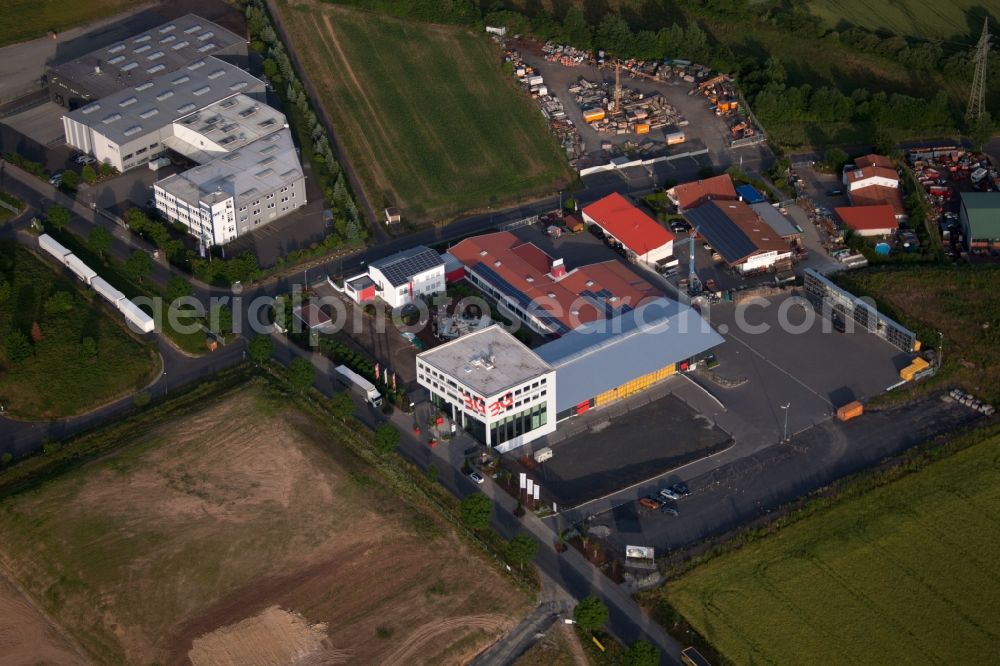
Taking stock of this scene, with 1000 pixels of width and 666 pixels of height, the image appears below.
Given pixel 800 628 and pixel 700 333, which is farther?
pixel 700 333

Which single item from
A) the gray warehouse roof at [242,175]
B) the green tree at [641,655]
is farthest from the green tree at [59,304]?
the green tree at [641,655]

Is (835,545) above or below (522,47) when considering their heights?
below

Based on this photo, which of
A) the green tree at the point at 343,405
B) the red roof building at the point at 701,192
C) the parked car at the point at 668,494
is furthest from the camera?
the red roof building at the point at 701,192

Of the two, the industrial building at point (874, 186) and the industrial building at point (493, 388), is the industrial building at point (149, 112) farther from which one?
the industrial building at point (874, 186)

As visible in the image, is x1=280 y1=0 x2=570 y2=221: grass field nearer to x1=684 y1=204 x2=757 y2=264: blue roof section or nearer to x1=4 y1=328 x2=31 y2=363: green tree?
x1=684 y1=204 x2=757 y2=264: blue roof section

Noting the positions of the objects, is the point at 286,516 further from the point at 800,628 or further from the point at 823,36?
the point at 823,36

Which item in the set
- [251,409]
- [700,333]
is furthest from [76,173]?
[700,333]

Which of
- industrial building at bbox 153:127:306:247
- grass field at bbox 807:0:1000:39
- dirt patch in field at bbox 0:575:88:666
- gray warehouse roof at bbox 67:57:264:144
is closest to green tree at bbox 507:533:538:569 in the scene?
dirt patch in field at bbox 0:575:88:666

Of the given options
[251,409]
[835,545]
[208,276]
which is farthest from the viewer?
[208,276]
